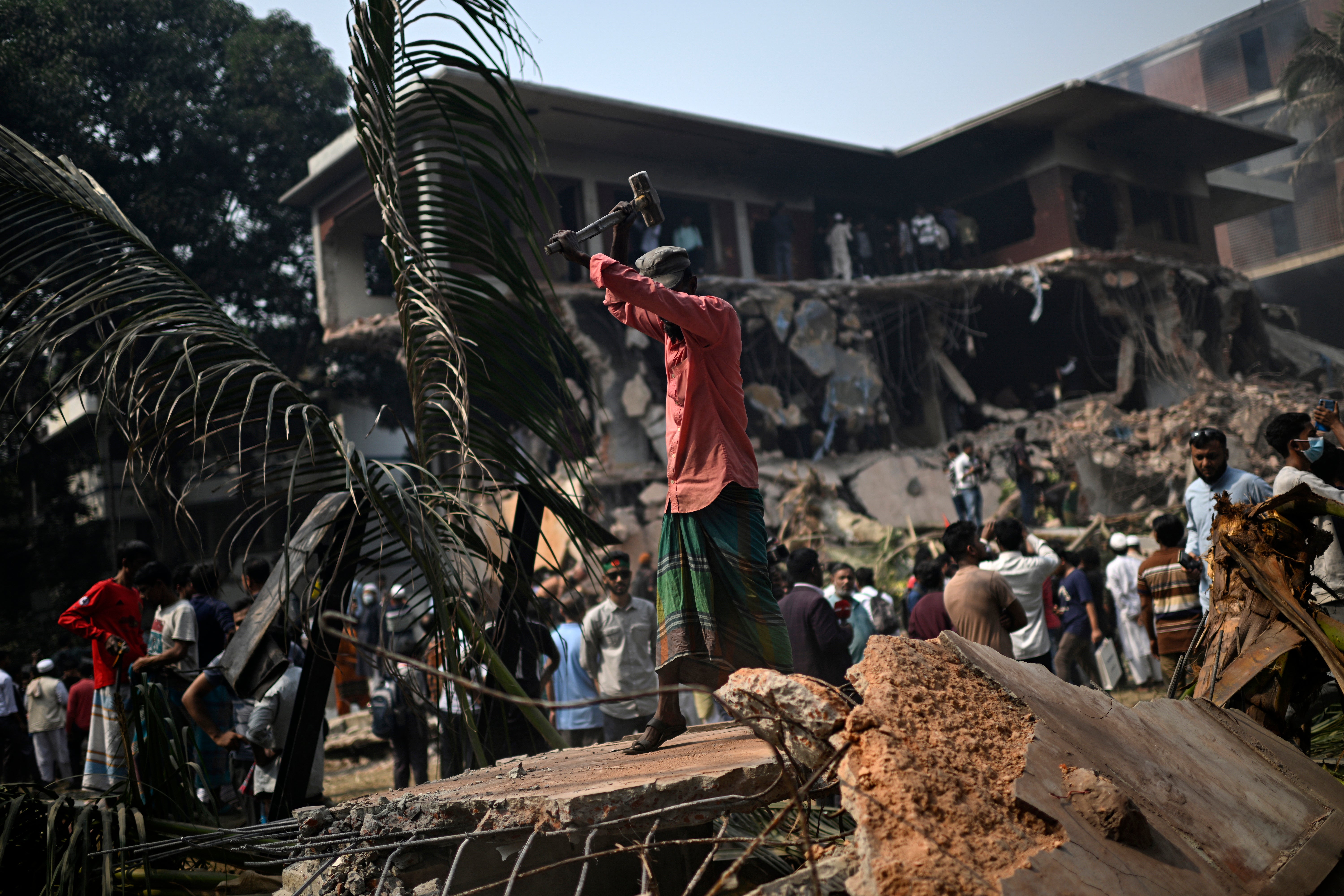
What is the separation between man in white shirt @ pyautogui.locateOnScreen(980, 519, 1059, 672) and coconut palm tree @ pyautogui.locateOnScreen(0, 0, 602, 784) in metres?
2.90

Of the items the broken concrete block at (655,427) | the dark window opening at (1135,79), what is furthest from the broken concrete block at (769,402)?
the dark window opening at (1135,79)

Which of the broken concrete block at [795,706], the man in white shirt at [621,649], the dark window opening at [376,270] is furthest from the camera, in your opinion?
the dark window opening at [376,270]

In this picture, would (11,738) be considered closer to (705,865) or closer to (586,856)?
(586,856)

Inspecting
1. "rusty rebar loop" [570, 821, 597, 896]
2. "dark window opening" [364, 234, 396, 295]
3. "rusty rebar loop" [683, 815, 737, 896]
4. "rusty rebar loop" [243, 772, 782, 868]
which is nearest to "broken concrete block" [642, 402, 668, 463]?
"dark window opening" [364, 234, 396, 295]

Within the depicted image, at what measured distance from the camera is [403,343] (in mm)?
3832

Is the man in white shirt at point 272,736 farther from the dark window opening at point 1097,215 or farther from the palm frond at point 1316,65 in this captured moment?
the palm frond at point 1316,65

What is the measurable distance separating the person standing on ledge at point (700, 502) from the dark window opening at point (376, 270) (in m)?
16.1

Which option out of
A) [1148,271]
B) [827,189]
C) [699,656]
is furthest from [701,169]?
[699,656]

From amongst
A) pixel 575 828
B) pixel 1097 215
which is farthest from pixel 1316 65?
pixel 575 828

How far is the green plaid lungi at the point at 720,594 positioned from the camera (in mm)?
3189

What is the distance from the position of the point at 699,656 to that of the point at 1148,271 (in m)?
18.2

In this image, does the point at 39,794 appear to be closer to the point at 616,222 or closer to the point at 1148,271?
the point at 616,222

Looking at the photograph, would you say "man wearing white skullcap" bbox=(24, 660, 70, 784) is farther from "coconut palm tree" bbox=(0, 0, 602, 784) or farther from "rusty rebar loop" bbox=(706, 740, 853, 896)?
"rusty rebar loop" bbox=(706, 740, 853, 896)

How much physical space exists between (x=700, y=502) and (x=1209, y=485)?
300 centimetres
